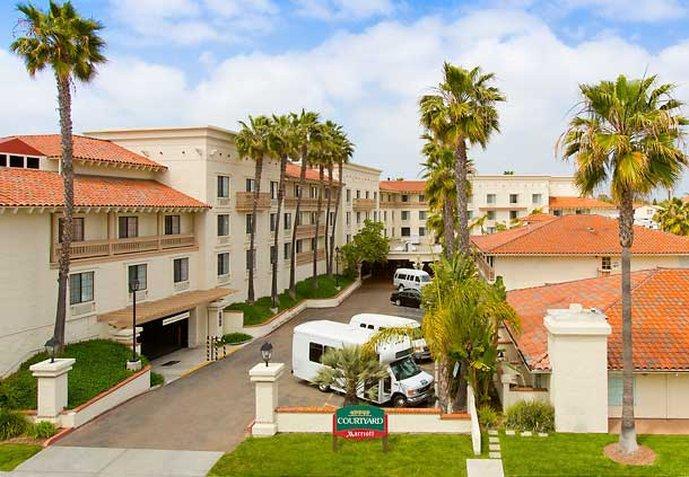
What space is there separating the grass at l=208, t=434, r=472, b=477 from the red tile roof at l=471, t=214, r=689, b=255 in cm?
1781

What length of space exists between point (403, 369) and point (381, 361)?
95cm

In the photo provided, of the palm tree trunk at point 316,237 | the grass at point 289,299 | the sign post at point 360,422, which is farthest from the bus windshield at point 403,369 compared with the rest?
the palm tree trunk at point 316,237

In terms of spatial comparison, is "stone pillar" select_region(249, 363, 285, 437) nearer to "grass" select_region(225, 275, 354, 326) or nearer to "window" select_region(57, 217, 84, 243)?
"window" select_region(57, 217, 84, 243)

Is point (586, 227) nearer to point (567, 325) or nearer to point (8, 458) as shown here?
point (567, 325)

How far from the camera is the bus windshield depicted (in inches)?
907

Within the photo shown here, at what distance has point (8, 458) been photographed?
17359 mm

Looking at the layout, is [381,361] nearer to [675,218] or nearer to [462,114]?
[462,114]

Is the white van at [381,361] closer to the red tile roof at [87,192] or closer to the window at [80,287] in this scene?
the window at [80,287]

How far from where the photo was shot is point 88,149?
33.6m

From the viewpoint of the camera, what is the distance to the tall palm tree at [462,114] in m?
23.9

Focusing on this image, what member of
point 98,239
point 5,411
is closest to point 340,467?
point 5,411

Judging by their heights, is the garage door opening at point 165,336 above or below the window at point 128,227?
below

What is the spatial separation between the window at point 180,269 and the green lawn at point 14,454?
17.4 meters

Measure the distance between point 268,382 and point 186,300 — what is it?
1700cm
